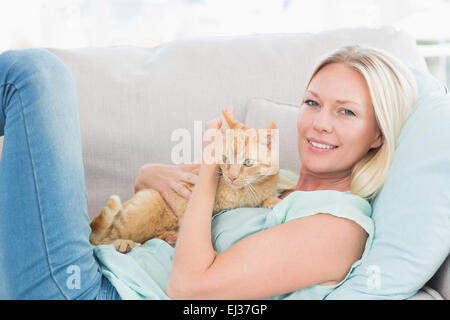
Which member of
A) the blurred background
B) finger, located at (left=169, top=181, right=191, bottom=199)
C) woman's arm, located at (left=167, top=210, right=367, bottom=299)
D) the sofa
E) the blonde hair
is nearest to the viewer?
woman's arm, located at (left=167, top=210, right=367, bottom=299)

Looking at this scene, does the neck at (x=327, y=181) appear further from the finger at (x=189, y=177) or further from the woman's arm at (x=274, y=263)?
the finger at (x=189, y=177)

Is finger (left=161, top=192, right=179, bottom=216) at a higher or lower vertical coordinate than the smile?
lower

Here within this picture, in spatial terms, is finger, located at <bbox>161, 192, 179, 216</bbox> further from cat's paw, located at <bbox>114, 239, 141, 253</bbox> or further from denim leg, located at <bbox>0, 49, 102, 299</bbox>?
denim leg, located at <bbox>0, 49, 102, 299</bbox>

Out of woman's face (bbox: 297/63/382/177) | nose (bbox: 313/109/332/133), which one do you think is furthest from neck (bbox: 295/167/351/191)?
nose (bbox: 313/109/332/133)

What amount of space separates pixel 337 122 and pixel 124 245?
0.63 meters

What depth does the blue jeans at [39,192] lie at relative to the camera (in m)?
0.89

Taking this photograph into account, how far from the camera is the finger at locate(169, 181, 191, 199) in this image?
47.8 inches

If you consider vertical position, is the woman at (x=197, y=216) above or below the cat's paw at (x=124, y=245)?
above

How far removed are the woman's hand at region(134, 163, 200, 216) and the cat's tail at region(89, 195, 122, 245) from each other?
14 cm

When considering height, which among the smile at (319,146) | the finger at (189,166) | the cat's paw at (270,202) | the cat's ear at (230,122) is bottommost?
the cat's paw at (270,202)

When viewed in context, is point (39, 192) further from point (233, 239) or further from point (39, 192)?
point (233, 239)

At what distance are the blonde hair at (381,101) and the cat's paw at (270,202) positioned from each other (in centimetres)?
22

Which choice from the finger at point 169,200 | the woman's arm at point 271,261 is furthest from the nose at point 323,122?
the finger at point 169,200

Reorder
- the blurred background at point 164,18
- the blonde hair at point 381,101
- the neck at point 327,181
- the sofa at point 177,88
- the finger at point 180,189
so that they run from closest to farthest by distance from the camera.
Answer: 1. the blonde hair at point 381,101
2. the neck at point 327,181
3. the finger at point 180,189
4. the sofa at point 177,88
5. the blurred background at point 164,18
